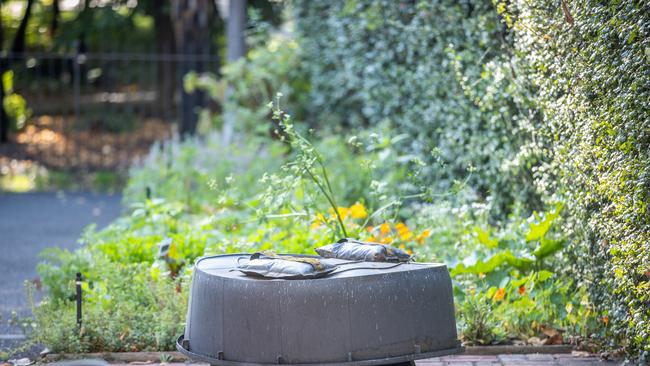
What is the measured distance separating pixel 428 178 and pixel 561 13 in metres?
3.30

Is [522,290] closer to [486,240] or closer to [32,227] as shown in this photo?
[486,240]

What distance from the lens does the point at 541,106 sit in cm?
536

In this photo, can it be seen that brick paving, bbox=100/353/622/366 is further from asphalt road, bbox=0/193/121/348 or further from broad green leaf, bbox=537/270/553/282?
asphalt road, bbox=0/193/121/348

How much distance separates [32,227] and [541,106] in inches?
279

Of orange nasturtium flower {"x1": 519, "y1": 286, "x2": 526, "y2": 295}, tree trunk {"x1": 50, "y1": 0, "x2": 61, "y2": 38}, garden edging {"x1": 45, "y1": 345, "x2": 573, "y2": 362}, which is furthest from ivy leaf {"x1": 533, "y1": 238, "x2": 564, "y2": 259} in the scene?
tree trunk {"x1": 50, "y1": 0, "x2": 61, "y2": 38}

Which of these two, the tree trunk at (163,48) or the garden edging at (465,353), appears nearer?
the garden edging at (465,353)

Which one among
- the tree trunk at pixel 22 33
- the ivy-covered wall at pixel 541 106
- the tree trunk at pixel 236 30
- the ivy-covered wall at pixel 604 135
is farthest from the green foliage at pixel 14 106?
the ivy-covered wall at pixel 604 135

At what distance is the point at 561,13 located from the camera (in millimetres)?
4828

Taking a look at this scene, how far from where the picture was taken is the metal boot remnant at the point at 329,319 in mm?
3463

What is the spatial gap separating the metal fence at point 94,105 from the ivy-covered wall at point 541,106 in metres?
9.27

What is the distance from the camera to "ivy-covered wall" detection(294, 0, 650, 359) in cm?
407

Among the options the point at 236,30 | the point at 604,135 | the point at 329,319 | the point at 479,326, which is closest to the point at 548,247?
the point at 479,326

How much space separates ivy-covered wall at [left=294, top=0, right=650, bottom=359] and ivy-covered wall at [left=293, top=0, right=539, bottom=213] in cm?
1

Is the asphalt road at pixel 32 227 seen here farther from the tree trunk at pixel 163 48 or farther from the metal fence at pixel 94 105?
the tree trunk at pixel 163 48
